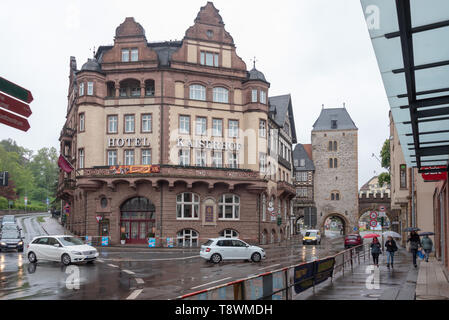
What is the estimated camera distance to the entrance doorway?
4384 cm

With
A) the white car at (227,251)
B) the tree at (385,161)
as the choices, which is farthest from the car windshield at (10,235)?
the tree at (385,161)

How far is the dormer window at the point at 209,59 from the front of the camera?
46.6 m

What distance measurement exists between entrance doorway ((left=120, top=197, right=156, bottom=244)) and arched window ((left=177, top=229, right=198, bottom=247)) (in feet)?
9.08

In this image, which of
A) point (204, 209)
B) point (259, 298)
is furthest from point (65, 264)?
point (204, 209)

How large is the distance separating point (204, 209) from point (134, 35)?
700 inches

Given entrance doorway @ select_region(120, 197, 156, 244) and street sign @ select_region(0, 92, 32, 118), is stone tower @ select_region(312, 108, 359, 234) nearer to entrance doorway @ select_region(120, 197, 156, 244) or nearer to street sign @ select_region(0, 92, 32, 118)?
entrance doorway @ select_region(120, 197, 156, 244)

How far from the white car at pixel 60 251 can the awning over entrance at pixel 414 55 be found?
17828 millimetres

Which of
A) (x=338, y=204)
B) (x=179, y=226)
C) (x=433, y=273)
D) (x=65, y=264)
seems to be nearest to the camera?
(x=433, y=273)

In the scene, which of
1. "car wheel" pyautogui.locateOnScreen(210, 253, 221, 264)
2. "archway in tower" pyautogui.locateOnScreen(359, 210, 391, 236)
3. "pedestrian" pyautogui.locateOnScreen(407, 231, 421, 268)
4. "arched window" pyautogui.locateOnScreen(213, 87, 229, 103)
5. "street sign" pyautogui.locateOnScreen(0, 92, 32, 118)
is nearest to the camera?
"street sign" pyautogui.locateOnScreen(0, 92, 32, 118)

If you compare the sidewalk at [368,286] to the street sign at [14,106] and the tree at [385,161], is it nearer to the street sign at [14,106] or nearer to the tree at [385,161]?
the street sign at [14,106]

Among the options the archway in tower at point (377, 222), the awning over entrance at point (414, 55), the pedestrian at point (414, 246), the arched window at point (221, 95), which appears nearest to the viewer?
the awning over entrance at point (414, 55)

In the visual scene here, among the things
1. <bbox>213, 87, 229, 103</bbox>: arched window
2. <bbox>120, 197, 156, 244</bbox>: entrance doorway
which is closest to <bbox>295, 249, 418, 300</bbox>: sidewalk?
<bbox>120, 197, 156, 244</bbox>: entrance doorway
